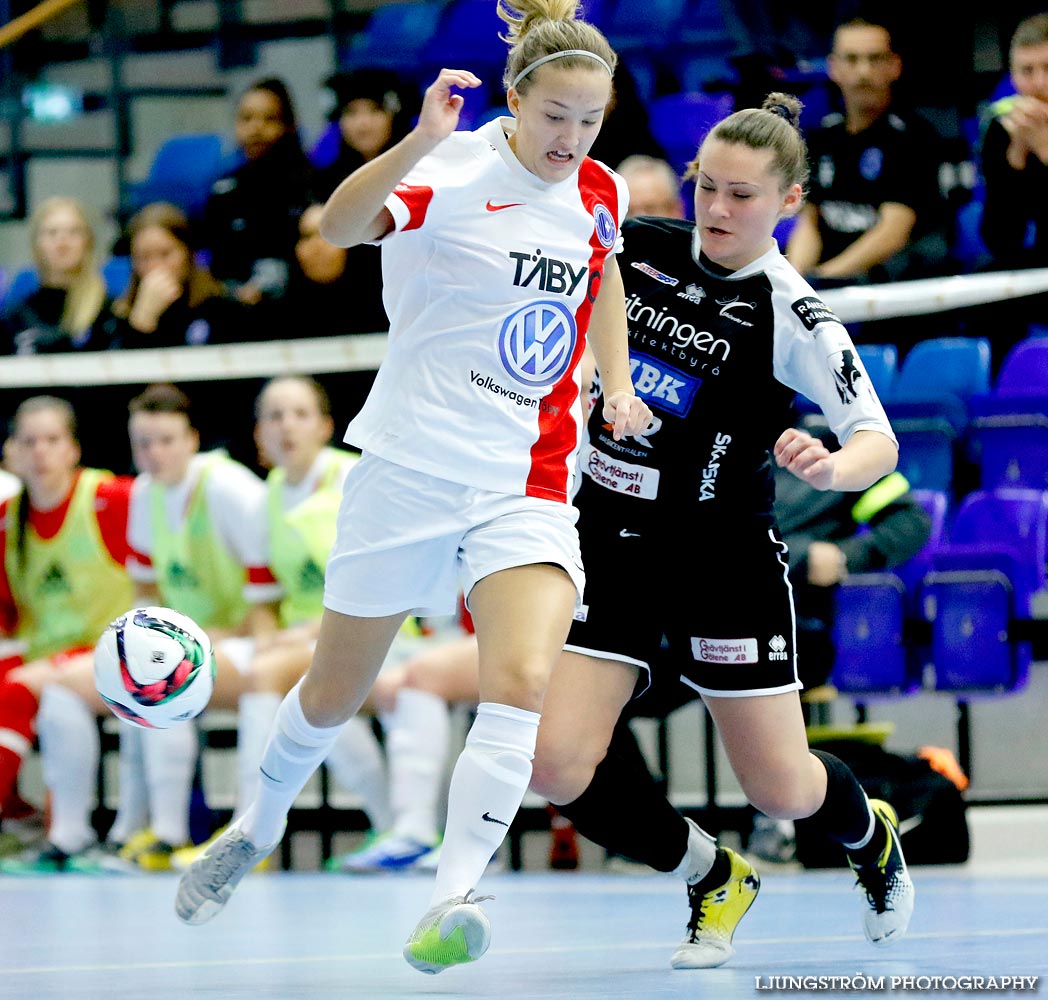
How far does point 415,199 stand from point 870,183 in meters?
4.41

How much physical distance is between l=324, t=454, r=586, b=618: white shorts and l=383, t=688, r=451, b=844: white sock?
283 cm

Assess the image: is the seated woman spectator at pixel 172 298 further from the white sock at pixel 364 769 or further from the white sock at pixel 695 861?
the white sock at pixel 695 861

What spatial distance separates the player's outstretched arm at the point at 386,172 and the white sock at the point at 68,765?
13.2 ft

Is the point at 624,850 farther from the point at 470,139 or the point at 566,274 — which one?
the point at 470,139

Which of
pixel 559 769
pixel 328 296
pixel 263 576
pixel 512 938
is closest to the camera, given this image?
pixel 559 769

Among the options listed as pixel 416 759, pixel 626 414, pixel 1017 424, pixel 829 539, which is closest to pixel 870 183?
pixel 1017 424

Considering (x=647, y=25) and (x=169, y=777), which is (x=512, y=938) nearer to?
(x=169, y=777)

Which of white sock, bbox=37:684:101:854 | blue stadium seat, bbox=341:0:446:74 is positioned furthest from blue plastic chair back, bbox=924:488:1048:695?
blue stadium seat, bbox=341:0:446:74

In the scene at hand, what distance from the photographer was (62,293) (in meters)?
8.63

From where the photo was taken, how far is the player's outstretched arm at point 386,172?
9.64 feet

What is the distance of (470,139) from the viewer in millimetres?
3318

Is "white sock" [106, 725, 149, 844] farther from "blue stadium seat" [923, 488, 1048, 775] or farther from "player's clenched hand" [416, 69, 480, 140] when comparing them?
"player's clenched hand" [416, 69, 480, 140]

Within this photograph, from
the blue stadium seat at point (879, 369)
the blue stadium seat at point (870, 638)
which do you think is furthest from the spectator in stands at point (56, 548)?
the blue stadium seat at point (870, 638)

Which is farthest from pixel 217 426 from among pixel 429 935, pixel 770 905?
pixel 429 935
